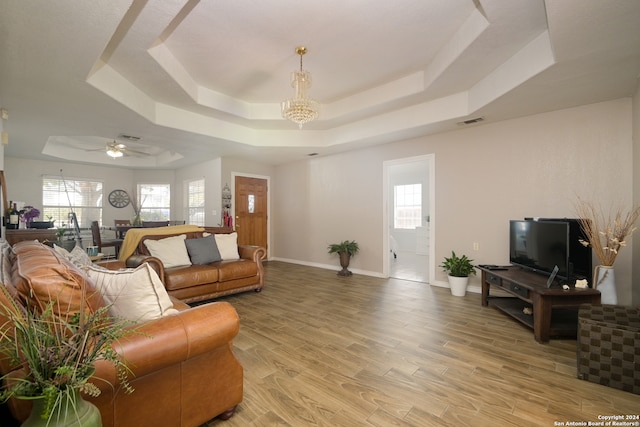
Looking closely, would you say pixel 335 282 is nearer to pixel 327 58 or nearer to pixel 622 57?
pixel 327 58

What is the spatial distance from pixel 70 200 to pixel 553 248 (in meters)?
10.0

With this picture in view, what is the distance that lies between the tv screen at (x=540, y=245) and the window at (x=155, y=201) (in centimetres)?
862

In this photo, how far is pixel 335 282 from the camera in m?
4.86

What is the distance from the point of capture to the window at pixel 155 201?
8.26 meters

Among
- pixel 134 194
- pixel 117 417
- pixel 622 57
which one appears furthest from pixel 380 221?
pixel 134 194

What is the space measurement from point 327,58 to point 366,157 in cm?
245

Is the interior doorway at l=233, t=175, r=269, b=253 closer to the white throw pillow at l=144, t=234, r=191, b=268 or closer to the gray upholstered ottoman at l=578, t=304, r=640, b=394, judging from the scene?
the white throw pillow at l=144, t=234, r=191, b=268

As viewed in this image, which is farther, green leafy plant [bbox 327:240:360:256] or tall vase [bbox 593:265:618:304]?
green leafy plant [bbox 327:240:360:256]

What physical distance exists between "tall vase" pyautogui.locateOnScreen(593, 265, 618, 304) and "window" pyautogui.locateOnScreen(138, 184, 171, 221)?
9.29m

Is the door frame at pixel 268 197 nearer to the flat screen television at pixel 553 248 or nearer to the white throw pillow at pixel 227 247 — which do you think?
the white throw pillow at pixel 227 247

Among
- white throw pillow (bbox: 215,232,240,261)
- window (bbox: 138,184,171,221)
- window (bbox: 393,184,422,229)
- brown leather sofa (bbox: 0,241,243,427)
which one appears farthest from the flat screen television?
window (bbox: 138,184,171,221)

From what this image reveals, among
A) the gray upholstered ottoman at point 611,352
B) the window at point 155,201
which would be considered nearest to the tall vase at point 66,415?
the gray upholstered ottoman at point 611,352

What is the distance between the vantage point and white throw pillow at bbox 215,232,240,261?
13.8 ft

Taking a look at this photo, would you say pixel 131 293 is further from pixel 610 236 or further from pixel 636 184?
pixel 636 184
